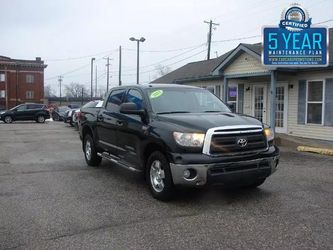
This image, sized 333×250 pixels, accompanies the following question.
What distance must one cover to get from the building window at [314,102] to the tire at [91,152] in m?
9.08

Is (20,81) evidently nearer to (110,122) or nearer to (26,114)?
(26,114)

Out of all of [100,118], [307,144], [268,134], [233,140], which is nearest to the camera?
[233,140]

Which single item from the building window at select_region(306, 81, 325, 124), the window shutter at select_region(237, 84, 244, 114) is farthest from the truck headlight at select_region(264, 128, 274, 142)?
the window shutter at select_region(237, 84, 244, 114)

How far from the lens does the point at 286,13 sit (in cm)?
1466

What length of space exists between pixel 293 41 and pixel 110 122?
28.9 feet

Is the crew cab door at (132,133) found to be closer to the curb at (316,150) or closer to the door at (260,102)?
the curb at (316,150)

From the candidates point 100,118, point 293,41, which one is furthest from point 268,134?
point 293,41

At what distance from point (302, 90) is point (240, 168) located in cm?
1075

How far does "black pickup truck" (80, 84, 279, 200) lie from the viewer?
6.07 m

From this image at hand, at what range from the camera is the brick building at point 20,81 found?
71.2 metres

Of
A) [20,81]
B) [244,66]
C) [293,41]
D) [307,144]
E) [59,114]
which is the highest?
[20,81]

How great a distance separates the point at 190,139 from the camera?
612 centimetres

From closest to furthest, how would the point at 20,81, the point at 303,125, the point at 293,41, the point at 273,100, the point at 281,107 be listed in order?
the point at 293,41 → the point at 273,100 → the point at 303,125 → the point at 281,107 → the point at 20,81

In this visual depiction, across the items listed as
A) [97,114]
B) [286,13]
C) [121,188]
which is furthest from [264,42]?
[121,188]
